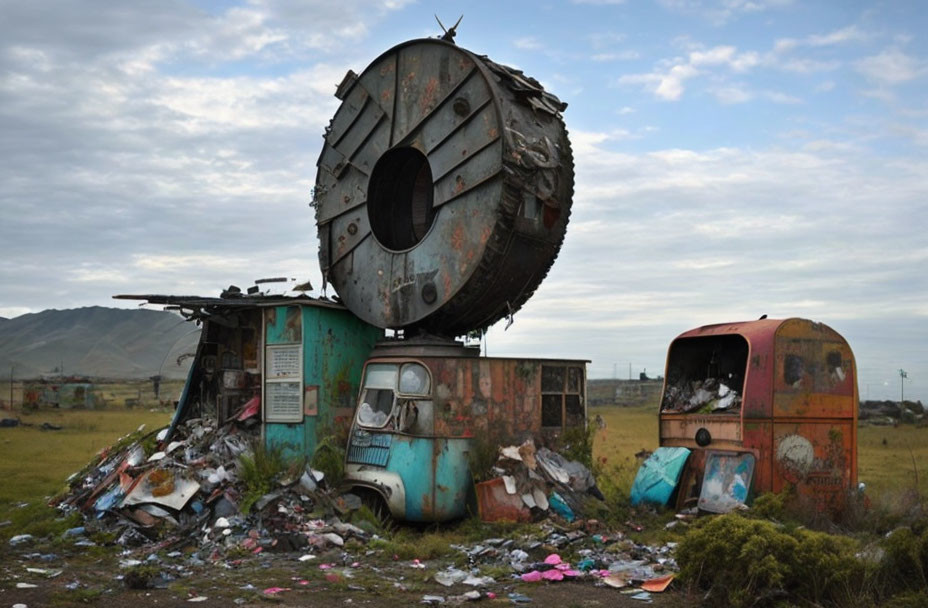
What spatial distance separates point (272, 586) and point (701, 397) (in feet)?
22.9

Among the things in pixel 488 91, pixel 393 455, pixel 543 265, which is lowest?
pixel 393 455

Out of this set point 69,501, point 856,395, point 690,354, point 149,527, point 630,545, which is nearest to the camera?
point 630,545

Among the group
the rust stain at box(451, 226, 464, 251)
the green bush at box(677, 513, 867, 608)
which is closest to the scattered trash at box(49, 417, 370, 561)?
the rust stain at box(451, 226, 464, 251)

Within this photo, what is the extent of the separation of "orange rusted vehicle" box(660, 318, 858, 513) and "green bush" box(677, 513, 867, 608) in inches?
142

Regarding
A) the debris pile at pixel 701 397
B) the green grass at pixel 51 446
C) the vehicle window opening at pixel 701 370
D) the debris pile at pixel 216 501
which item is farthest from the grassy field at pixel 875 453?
the green grass at pixel 51 446

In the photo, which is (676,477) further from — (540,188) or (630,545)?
(540,188)

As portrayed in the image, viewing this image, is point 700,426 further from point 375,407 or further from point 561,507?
point 375,407

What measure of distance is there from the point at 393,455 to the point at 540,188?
13.1 feet

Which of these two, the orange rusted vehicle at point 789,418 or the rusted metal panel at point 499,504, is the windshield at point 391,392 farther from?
the orange rusted vehicle at point 789,418

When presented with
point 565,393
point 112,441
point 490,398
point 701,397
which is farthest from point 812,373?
point 112,441

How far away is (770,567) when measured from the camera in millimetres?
7113

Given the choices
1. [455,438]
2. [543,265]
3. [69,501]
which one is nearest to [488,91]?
[543,265]

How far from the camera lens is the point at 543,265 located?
40.8 ft

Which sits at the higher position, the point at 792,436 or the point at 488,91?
the point at 488,91
